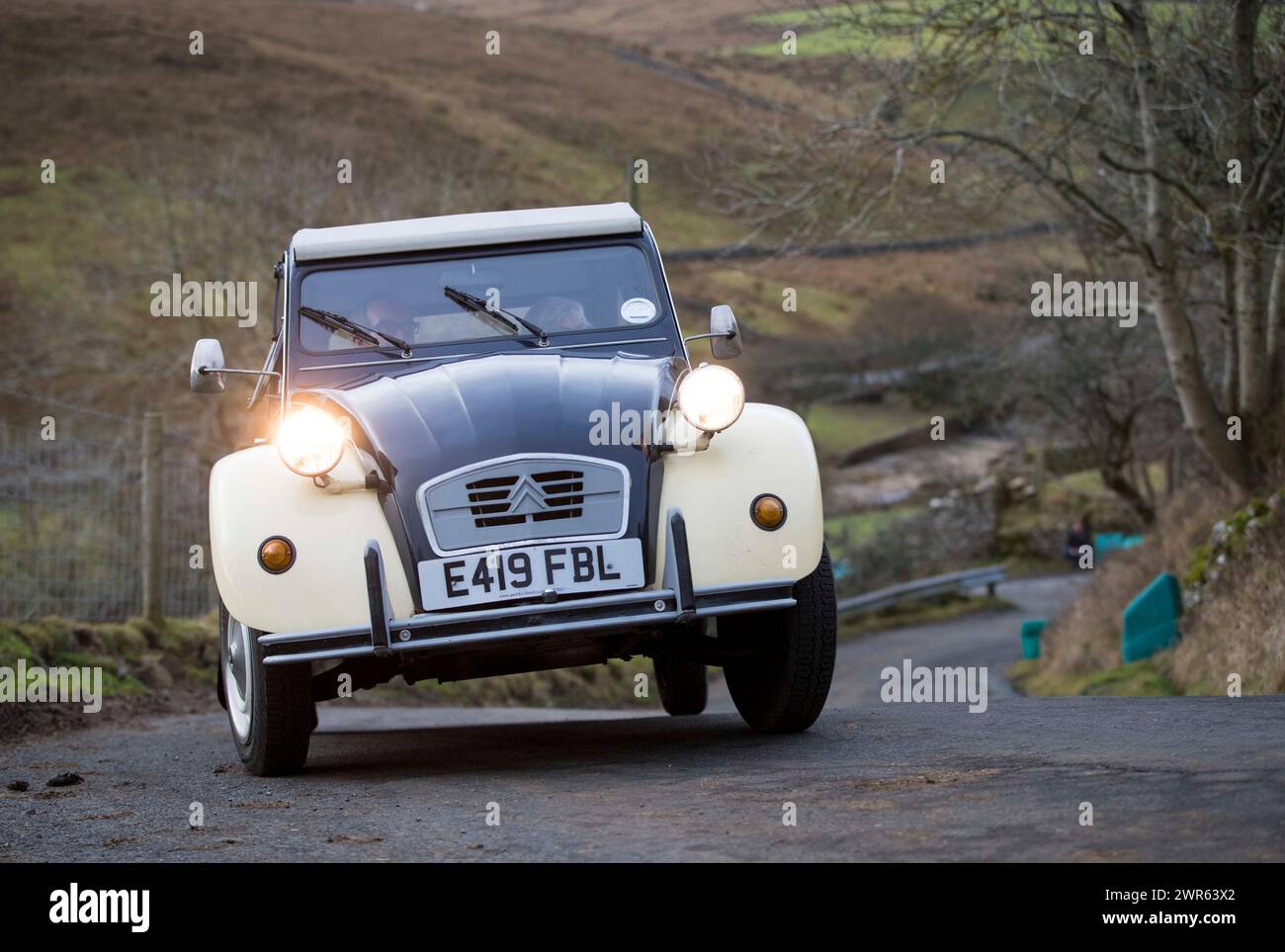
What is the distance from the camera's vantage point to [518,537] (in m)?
6.02

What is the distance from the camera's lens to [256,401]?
8.06 metres

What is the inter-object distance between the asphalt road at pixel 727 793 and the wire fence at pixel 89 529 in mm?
→ 3589

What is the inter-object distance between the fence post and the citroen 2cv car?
623cm

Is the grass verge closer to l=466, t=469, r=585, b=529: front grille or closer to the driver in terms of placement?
the driver

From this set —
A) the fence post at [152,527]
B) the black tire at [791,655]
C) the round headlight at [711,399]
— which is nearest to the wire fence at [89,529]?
the fence post at [152,527]

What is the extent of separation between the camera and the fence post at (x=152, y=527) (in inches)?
510

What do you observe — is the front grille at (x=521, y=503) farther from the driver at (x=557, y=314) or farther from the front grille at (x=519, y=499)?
the driver at (x=557, y=314)

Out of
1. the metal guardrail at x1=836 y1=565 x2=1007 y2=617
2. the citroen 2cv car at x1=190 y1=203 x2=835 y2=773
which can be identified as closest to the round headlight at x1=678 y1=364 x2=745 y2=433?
the citroen 2cv car at x1=190 y1=203 x2=835 y2=773

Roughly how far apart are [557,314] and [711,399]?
65.4 inches

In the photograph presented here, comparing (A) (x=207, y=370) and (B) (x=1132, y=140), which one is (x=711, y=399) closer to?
(A) (x=207, y=370)

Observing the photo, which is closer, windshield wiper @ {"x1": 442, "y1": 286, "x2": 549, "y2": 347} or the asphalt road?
the asphalt road

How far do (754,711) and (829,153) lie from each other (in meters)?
10.6

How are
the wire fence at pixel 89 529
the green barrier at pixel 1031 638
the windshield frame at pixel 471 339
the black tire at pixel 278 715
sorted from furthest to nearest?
the green barrier at pixel 1031 638 < the wire fence at pixel 89 529 < the windshield frame at pixel 471 339 < the black tire at pixel 278 715

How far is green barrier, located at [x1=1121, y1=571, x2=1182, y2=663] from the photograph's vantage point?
47.7ft
